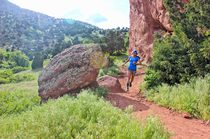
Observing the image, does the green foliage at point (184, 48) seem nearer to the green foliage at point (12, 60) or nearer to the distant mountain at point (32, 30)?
the green foliage at point (12, 60)

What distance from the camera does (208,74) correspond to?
11734 mm

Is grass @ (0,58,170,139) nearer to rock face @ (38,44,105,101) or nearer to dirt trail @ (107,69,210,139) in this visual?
dirt trail @ (107,69,210,139)

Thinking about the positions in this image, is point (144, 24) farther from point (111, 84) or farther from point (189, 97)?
point (189, 97)

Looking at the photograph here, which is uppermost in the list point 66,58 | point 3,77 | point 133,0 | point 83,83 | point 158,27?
point 133,0

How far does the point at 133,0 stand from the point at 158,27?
4880 mm

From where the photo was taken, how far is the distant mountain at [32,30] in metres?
132

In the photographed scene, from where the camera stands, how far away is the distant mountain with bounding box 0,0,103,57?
13250cm

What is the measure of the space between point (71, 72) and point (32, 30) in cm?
14935

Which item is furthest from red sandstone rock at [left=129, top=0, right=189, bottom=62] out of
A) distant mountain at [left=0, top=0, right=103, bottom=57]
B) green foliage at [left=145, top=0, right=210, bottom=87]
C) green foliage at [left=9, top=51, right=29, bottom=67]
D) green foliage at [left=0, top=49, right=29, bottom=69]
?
distant mountain at [left=0, top=0, right=103, bottom=57]

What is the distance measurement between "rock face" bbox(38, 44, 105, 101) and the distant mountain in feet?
324

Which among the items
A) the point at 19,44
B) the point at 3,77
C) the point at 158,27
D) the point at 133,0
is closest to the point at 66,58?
the point at 158,27

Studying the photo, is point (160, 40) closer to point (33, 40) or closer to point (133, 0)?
point (133, 0)

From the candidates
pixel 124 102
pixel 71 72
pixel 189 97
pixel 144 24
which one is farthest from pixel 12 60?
pixel 189 97

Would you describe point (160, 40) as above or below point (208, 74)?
above
